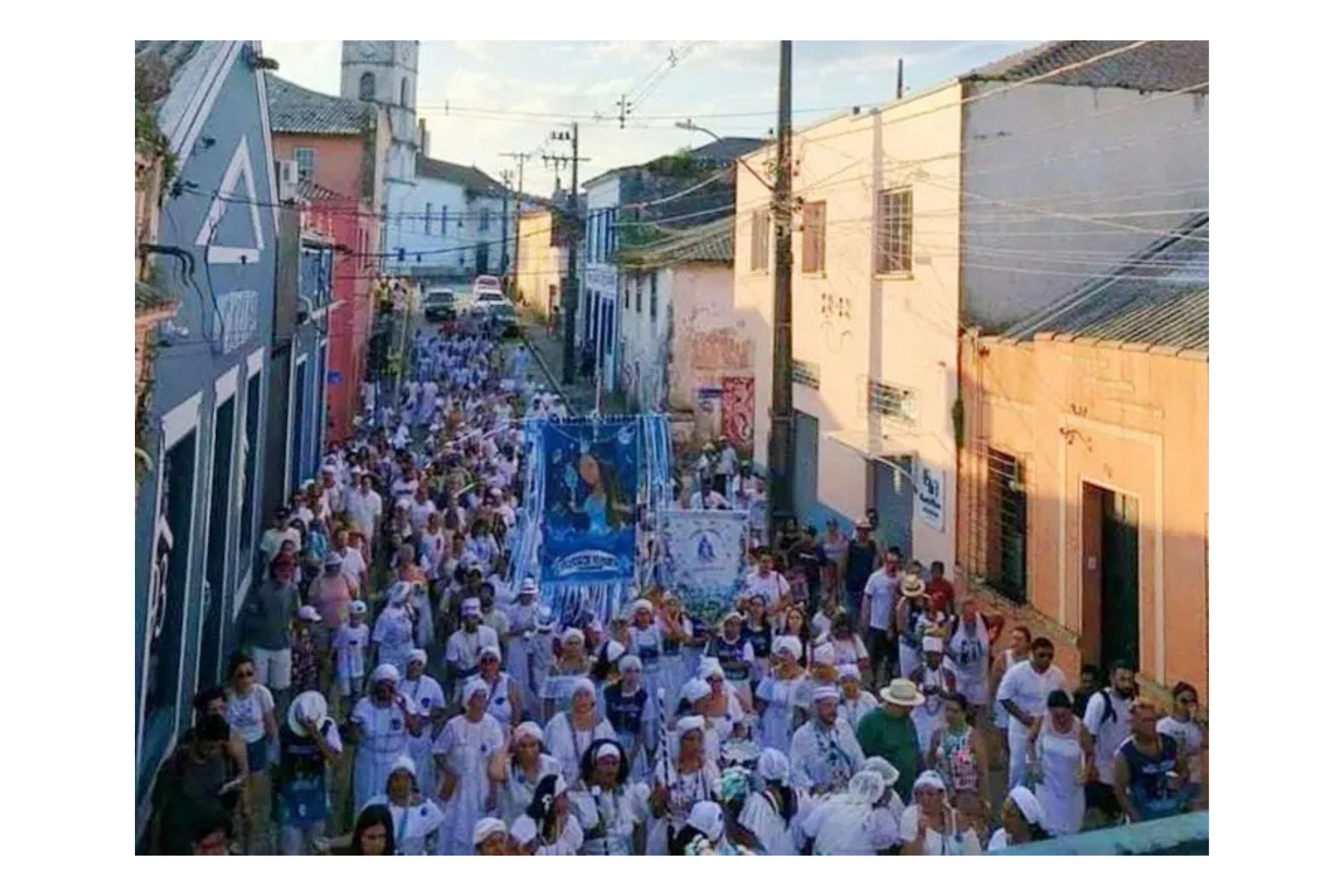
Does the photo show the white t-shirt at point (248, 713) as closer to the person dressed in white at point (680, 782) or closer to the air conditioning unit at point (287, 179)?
the person dressed in white at point (680, 782)

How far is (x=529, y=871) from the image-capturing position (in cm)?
591

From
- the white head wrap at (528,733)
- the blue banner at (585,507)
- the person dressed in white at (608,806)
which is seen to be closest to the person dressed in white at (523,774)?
the white head wrap at (528,733)

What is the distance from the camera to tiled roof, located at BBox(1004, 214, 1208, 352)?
6168 mm

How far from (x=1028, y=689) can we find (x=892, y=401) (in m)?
1.48

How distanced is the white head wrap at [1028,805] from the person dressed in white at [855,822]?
561 millimetres

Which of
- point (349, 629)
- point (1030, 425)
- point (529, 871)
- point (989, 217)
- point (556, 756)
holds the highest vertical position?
point (989, 217)

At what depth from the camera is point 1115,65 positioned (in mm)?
6391

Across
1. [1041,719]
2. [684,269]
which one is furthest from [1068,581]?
[684,269]

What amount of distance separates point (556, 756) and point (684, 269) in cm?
232

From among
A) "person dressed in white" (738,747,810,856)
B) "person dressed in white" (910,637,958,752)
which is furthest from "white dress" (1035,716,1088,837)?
"person dressed in white" (738,747,810,856)

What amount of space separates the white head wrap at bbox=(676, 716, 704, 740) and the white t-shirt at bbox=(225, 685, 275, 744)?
5.82ft

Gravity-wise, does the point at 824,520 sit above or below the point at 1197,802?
above

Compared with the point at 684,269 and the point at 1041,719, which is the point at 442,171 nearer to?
the point at 684,269

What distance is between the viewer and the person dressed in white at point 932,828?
606 cm
